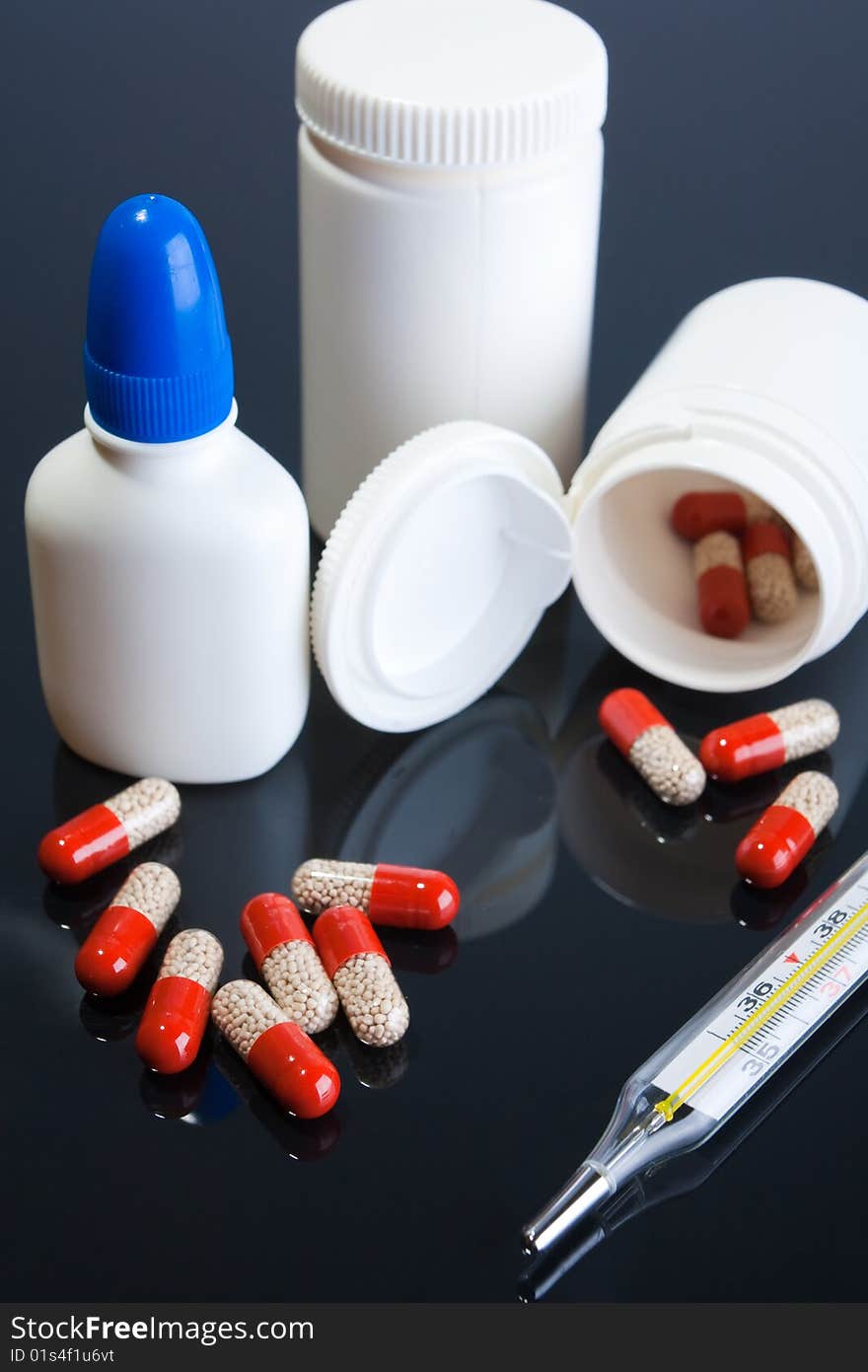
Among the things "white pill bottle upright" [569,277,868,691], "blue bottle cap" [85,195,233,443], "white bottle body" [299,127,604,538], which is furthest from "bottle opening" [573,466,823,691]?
"blue bottle cap" [85,195,233,443]

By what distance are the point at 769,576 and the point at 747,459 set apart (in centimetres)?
27

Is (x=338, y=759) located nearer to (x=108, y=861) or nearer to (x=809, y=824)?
(x=108, y=861)

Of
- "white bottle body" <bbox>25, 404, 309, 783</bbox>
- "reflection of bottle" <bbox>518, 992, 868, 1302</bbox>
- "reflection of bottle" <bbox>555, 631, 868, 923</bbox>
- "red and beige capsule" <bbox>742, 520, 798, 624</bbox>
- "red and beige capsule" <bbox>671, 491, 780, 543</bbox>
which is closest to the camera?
"reflection of bottle" <bbox>518, 992, 868, 1302</bbox>

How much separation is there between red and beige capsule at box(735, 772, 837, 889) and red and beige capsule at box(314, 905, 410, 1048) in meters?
0.35

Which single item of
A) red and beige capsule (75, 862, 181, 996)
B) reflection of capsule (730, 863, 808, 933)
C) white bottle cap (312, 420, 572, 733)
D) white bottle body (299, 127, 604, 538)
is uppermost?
white bottle body (299, 127, 604, 538)

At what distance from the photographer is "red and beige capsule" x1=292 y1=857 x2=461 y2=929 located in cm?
155

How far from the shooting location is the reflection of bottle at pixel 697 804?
163 cm

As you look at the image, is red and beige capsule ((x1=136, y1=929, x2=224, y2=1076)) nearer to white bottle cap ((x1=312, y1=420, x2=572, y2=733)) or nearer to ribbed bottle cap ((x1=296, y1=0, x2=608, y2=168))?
white bottle cap ((x1=312, y1=420, x2=572, y2=733))

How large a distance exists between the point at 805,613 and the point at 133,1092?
3.01ft

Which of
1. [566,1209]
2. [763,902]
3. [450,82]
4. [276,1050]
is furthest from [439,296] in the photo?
[566,1209]

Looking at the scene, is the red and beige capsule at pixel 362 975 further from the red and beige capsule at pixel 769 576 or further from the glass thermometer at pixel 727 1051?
the red and beige capsule at pixel 769 576

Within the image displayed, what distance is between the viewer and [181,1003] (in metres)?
1.44

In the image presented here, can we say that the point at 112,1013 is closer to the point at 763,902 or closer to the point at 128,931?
the point at 128,931

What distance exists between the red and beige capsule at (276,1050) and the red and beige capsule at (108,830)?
200mm
